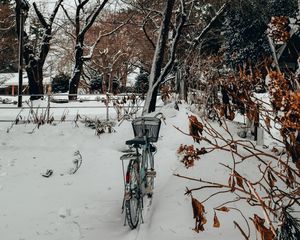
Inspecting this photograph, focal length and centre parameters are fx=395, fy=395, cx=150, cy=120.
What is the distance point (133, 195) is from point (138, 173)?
379 millimetres

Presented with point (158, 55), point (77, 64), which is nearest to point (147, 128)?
point (158, 55)

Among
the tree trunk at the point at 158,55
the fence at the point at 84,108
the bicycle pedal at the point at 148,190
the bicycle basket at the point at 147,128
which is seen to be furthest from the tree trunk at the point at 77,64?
the bicycle pedal at the point at 148,190

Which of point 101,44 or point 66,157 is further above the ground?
point 101,44

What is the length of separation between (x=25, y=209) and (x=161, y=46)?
6535mm

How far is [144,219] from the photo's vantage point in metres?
5.05

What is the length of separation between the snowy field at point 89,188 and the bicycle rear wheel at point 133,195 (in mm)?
167

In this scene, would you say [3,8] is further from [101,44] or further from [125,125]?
[125,125]

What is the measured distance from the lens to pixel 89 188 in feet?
22.5

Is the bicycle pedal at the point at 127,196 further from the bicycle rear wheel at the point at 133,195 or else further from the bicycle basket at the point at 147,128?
the bicycle basket at the point at 147,128

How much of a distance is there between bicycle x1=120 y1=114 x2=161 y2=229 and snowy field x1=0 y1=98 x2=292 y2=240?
210mm

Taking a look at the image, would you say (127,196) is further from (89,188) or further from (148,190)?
(89,188)

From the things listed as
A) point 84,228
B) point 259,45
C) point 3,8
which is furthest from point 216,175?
point 3,8

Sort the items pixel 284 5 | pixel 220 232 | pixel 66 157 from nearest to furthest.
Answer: pixel 220 232 → pixel 66 157 → pixel 284 5

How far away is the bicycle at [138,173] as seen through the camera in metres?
4.55
